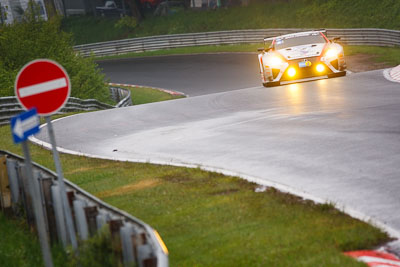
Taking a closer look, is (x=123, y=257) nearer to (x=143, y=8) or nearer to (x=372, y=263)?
(x=372, y=263)

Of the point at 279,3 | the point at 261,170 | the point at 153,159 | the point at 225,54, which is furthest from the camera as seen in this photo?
the point at 279,3

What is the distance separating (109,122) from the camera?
1989cm

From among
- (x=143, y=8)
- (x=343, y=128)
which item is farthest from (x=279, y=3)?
(x=343, y=128)

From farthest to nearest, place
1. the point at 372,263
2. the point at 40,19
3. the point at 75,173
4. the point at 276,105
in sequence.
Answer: the point at 40,19
the point at 276,105
the point at 75,173
the point at 372,263

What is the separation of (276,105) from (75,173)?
25.3 ft

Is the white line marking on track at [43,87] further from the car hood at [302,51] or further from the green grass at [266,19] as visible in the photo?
the green grass at [266,19]

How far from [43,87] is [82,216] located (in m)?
1.38

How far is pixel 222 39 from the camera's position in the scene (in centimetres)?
4697

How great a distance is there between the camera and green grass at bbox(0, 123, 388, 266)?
23.3ft

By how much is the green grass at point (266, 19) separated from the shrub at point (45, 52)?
1584cm

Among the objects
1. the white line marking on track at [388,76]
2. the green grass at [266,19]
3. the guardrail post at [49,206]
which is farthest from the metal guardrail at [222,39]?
the guardrail post at [49,206]

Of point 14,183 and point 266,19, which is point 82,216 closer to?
point 14,183

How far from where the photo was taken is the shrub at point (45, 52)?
107ft

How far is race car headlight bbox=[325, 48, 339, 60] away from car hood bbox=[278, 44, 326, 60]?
0.22 metres
